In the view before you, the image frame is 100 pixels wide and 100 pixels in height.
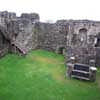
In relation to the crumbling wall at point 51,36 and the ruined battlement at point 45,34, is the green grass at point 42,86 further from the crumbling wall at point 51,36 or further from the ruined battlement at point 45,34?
the crumbling wall at point 51,36

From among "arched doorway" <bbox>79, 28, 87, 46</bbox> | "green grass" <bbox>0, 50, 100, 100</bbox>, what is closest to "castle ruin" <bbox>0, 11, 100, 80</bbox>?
"arched doorway" <bbox>79, 28, 87, 46</bbox>

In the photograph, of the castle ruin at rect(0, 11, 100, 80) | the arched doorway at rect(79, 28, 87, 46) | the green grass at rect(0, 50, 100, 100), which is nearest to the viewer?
the green grass at rect(0, 50, 100, 100)

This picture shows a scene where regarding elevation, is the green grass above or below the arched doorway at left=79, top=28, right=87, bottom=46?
below

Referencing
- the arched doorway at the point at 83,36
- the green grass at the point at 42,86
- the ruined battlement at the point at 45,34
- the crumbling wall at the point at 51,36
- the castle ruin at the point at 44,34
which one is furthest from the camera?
the crumbling wall at the point at 51,36

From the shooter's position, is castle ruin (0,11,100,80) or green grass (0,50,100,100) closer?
green grass (0,50,100,100)

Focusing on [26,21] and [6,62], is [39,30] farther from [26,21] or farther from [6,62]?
[6,62]

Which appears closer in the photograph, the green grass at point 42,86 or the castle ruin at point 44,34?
the green grass at point 42,86

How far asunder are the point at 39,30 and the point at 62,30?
3934 mm

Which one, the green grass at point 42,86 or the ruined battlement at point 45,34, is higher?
the ruined battlement at point 45,34

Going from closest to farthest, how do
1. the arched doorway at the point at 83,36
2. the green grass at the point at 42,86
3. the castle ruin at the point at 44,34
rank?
1. the green grass at the point at 42,86
2. the castle ruin at the point at 44,34
3. the arched doorway at the point at 83,36

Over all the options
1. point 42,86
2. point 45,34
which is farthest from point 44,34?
point 42,86

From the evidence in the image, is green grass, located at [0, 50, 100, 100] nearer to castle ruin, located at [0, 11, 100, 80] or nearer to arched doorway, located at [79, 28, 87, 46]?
castle ruin, located at [0, 11, 100, 80]

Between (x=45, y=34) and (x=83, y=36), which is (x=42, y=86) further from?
(x=83, y=36)

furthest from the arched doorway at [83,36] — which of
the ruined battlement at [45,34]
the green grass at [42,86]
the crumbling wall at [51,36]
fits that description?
the green grass at [42,86]
